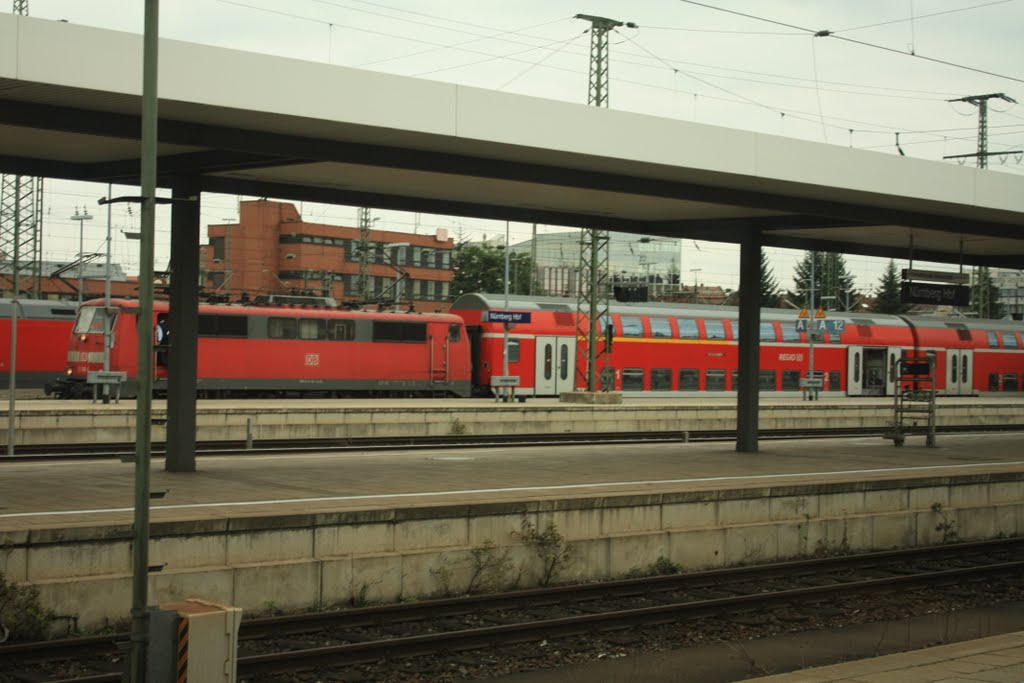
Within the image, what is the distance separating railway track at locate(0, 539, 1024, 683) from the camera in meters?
9.06

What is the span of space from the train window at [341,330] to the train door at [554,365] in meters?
6.92

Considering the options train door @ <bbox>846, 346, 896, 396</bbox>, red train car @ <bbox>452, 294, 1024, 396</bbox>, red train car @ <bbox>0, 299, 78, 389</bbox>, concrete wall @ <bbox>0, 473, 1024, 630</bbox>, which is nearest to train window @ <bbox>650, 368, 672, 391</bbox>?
red train car @ <bbox>452, 294, 1024, 396</bbox>

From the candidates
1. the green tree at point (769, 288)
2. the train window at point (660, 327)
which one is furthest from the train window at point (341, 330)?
the green tree at point (769, 288)

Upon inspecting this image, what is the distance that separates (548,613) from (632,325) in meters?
29.8

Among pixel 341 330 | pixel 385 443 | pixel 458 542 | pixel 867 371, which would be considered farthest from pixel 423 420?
pixel 867 371

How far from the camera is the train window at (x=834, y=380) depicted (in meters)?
45.7

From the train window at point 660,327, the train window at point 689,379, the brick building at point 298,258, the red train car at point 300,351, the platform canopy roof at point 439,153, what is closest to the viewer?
the platform canopy roof at point 439,153

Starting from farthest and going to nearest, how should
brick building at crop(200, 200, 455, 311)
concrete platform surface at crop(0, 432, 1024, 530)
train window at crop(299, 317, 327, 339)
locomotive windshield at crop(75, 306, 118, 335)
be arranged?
brick building at crop(200, 200, 455, 311)
train window at crop(299, 317, 327, 339)
locomotive windshield at crop(75, 306, 118, 335)
concrete platform surface at crop(0, 432, 1024, 530)

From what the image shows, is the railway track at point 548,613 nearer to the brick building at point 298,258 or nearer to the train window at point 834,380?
the train window at point 834,380

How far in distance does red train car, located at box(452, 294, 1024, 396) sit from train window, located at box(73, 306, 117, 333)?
41.6 feet

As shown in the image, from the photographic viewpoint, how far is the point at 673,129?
15.5 m

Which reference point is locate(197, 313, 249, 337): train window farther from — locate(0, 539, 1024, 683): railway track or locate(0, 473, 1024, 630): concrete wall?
locate(0, 539, 1024, 683): railway track

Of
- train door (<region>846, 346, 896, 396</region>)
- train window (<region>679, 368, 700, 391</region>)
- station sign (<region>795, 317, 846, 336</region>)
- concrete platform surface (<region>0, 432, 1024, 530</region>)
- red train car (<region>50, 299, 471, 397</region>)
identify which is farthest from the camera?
train door (<region>846, 346, 896, 396</region>)

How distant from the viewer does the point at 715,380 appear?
43.0 meters
